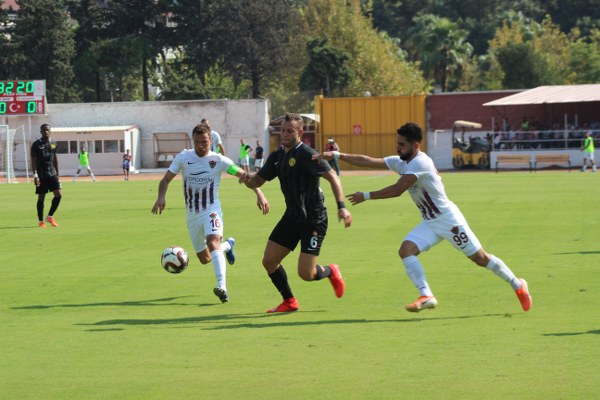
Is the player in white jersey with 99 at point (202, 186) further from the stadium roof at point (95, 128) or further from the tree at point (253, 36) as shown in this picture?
the tree at point (253, 36)

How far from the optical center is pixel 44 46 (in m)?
85.2

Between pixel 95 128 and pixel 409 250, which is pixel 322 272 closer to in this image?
pixel 409 250

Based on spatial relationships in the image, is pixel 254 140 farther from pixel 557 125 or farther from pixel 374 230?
pixel 374 230

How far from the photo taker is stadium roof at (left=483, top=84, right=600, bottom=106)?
5900 centimetres

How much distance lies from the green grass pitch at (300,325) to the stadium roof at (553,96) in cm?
4001

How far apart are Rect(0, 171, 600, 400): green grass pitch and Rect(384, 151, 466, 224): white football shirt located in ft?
3.26

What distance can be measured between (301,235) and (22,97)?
185 ft

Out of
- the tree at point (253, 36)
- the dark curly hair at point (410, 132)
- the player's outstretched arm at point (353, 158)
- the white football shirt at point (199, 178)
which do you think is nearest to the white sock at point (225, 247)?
the white football shirt at point (199, 178)

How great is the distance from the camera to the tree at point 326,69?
81.1 metres

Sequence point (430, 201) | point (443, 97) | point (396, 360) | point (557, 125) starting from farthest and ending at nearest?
point (443, 97), point (557, 125), point (430, 201), point (396, 360)

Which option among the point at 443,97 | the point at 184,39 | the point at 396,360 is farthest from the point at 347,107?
the point at 396,360

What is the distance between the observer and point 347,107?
222 ft

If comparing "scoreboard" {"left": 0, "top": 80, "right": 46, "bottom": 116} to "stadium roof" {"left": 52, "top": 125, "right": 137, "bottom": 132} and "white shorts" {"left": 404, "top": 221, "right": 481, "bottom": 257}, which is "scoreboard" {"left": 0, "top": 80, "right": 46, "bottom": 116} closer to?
"stadium roof" {"left": 52, "top": 125, "right": 137, "bottom": 132}

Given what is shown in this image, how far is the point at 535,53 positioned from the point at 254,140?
26238mm
